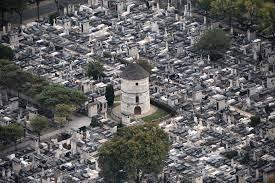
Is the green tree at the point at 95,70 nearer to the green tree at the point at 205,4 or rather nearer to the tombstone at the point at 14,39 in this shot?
the tombstone at the point at 14,39

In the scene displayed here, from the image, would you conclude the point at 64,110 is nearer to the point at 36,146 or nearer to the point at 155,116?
the point at 36,146

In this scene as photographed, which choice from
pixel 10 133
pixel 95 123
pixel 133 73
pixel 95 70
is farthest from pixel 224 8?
pixel 10 133

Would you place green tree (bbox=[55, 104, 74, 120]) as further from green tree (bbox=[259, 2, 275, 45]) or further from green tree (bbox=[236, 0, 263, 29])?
green tree (bbox=[236, 0, 263, 29])

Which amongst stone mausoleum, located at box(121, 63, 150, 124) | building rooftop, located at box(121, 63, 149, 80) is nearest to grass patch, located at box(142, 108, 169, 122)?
stone mausoleum, located at box(121, 63, 150, 124)

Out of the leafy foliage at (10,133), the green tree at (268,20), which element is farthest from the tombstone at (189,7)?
the leafy foliage at (10,133)

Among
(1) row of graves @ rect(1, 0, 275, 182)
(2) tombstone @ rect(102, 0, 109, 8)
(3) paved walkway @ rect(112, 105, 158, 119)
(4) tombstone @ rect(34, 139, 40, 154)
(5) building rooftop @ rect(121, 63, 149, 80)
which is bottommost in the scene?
(4) tombstone @ rect(34, 139, 40, 154)

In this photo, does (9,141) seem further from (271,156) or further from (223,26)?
(223,26)
